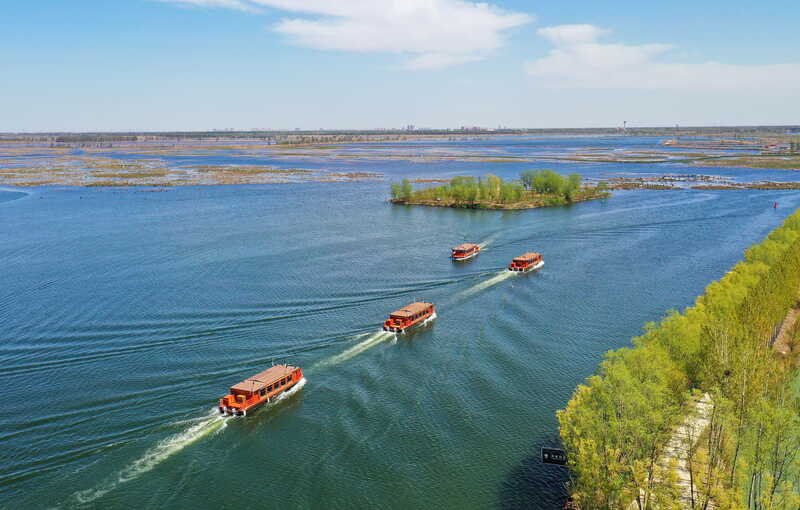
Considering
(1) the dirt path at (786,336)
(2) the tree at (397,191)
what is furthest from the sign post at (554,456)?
(2) the tree at (397,191)

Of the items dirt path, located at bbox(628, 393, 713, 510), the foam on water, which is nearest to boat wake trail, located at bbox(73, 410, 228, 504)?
the foam on water

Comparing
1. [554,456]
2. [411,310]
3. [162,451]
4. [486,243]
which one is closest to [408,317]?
[411,310]

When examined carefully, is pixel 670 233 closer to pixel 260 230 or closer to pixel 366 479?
pixel 260 230

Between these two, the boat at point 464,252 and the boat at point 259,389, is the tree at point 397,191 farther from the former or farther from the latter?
the boat at point 259,389

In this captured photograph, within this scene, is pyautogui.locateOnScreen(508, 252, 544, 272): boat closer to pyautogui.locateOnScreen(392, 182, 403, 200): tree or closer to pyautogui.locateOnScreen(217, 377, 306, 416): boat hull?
pyautogui.locateOnScreen(217, 377, 306, 416): boat hull

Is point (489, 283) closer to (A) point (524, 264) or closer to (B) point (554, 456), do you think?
(A) point (524, 264)

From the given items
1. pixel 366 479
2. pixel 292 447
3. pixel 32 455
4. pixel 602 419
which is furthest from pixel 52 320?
pixel 602 419
